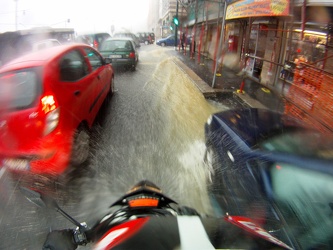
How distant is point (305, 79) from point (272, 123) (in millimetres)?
3171

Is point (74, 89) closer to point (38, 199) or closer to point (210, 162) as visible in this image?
point (210, 162)

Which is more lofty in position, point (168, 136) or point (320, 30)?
point (320, 30)

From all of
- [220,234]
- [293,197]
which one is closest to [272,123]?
[293,197]

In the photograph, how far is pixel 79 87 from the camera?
3.91m

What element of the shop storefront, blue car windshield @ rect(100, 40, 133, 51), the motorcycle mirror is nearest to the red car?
the motorcycle mirror

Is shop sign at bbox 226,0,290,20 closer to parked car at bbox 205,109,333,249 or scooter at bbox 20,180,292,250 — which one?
parked car at bbox 205,109,333,249

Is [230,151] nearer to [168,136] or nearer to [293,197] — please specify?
[293,197]

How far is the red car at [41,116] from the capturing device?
300 cm

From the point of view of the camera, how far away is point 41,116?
3027 millimetres

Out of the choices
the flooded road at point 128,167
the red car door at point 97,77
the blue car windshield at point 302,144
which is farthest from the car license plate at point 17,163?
the blue car windshield at point 302,144

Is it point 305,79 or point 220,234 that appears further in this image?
point 305,79

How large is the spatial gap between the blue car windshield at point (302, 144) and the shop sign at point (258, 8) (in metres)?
4.01

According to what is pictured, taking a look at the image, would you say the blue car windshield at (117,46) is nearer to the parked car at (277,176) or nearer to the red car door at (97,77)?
the red car door at (97,77)

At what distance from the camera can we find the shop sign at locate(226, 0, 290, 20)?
5.58m
